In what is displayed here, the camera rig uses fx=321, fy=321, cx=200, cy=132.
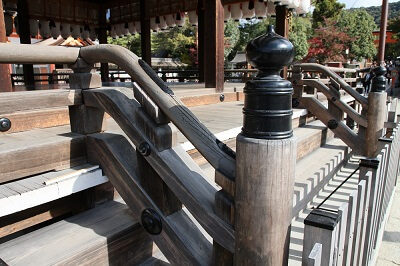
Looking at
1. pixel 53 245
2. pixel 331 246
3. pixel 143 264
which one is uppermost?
pixel 331 246

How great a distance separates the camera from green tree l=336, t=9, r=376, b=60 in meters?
33.2

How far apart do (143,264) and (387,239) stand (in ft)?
8.00

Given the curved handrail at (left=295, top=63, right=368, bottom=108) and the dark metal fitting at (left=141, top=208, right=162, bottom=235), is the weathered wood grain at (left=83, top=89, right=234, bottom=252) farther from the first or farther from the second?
the curved handrail at (left=295, top=63, right=368, bottom=108)

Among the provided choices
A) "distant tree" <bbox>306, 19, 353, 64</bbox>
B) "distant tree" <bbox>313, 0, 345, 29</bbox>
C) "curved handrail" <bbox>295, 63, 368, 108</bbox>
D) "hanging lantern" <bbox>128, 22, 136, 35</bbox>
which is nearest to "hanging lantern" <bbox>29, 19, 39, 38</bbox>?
"hanging lantern" <bbox>128, 22, 136, 35</bbox>

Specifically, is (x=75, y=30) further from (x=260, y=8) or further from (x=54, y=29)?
(x=260, y=8)

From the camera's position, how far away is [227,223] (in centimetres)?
146

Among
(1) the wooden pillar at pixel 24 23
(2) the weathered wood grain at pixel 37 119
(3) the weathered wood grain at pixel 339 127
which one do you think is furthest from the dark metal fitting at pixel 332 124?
(1) the wooden pillar at pixel 24 23

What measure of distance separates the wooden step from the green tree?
35.5m

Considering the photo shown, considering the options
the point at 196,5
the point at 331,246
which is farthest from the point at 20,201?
the point at 196,5

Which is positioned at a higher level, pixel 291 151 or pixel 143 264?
pixel 291 151

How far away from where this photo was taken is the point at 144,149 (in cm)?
172

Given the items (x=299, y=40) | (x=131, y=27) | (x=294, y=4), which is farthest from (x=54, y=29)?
(x=299, y=40)

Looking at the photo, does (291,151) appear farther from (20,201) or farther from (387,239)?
(387,239)

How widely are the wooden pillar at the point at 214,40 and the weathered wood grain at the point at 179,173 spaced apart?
3.29 meters
